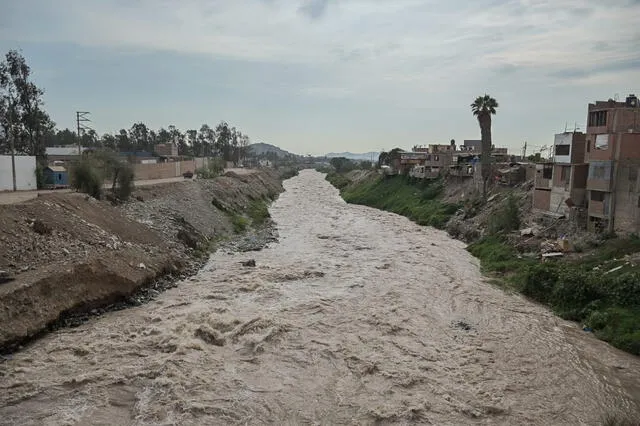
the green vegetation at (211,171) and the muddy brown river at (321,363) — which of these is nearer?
the muddy brown river at (321,363)

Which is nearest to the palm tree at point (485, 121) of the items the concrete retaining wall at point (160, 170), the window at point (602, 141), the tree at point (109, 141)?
the window at point (602, 141)

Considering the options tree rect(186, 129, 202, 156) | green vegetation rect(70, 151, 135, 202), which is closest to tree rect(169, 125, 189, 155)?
tree rect(186, 129, 202, 156)

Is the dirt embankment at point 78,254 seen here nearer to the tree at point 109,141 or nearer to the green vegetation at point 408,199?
the green vegetation at point 408,199

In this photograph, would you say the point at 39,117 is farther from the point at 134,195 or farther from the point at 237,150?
the point at 237,150

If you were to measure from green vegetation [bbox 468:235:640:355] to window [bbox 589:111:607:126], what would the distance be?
7.28 metres

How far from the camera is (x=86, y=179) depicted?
93.6ft

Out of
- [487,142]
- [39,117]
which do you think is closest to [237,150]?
[39,117]

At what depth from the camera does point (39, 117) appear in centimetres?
4784

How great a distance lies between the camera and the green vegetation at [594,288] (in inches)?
630

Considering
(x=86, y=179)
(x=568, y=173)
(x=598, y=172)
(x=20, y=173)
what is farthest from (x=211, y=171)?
(x=598, y=172)

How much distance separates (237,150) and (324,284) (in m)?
127

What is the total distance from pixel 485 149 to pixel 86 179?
31925 mm

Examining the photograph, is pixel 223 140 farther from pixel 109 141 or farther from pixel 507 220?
pixel 507 220

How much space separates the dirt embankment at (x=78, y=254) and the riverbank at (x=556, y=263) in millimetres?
16317
